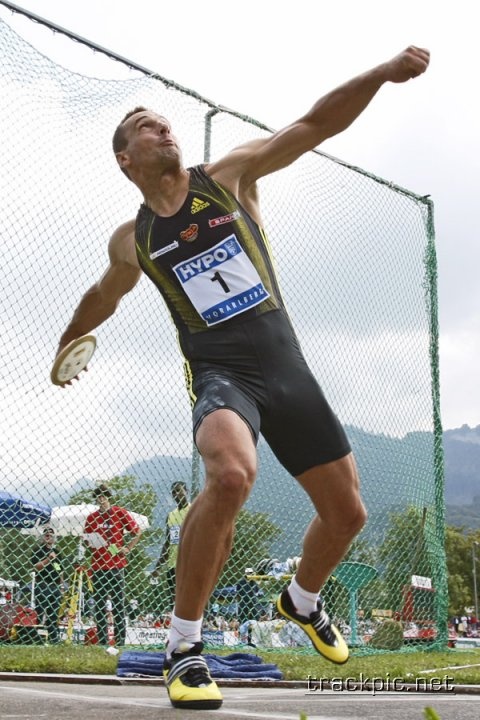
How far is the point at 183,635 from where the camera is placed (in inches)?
109

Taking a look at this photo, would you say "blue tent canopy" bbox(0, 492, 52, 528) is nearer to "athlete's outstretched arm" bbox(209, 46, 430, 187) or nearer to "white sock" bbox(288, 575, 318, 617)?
"white sock" bbox(288, 575, 318, 617)

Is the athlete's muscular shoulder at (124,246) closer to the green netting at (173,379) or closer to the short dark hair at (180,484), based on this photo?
the green netting at (173,379)

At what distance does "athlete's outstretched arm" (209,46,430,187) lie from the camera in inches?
121

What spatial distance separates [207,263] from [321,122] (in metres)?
0.65

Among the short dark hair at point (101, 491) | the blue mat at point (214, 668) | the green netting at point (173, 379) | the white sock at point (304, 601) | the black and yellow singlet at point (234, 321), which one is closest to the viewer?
the black and yellow singlet at point (234, 321)

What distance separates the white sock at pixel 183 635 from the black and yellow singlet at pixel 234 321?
626 mm

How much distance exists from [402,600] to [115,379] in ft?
13.1

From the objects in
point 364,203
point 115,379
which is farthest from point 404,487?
point 115,379

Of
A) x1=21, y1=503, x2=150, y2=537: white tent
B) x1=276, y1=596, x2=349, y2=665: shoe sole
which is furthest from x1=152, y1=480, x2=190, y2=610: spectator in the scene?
x1=276, y1=596, x2=349, y2=665: shoe sole

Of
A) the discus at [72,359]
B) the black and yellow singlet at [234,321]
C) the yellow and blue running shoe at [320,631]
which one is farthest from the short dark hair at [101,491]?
the black and yellow singlet at [234,321]

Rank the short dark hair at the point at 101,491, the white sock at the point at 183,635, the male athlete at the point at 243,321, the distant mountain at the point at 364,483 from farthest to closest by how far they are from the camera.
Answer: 1. the distant mountain at the point at 364,483
2. the short dark hair at the point at 101,491
3. the male athlete at the point at 243,321
4. the white sock at the point at 183,635

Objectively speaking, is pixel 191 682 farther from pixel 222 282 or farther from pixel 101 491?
pixel 101 491

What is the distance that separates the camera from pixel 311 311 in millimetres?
8609

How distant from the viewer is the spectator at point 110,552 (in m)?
7.18
